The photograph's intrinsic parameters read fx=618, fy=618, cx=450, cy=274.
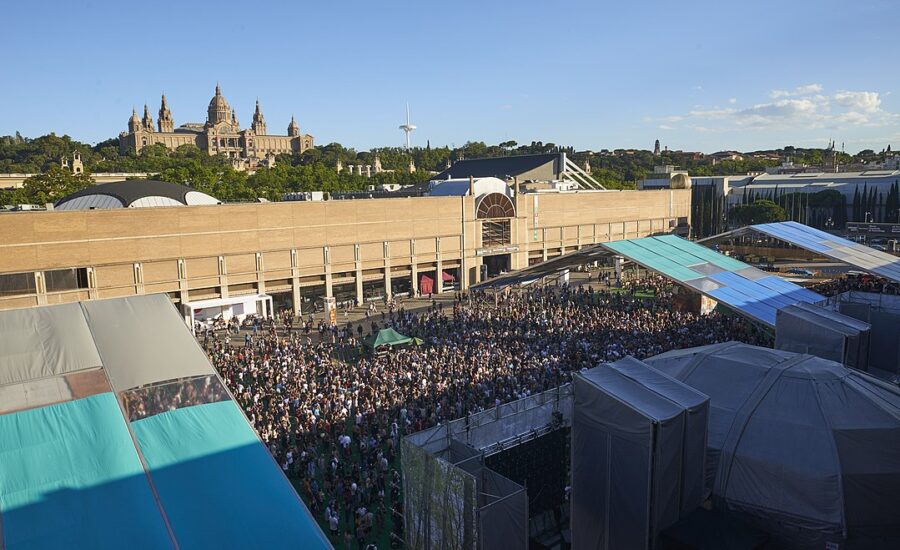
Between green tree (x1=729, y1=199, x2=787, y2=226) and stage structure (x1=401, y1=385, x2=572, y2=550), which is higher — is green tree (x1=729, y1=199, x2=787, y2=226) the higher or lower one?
the higher one

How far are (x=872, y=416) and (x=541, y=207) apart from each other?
3750 cm

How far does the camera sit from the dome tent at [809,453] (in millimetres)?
9945

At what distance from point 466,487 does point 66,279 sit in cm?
2720

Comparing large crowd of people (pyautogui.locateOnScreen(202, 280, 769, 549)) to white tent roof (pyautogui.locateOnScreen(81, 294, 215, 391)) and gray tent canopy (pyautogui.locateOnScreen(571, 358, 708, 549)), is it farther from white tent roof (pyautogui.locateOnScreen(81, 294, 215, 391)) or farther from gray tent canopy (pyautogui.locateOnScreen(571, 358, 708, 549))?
white tent roof (pyautogui.locateOnScreen(81, 294, 215, 391))

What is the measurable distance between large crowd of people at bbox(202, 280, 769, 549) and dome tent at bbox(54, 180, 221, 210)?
10283 mm

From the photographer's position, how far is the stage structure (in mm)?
9102

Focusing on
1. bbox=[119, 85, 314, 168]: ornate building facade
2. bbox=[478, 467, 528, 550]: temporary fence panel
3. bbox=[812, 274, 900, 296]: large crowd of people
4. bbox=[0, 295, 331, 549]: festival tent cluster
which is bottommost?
bbox=[812, 274, 900, 296]: large crowd of people

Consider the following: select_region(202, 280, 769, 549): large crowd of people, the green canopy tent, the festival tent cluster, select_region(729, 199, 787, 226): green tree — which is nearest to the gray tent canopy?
select_region(202, 280, 769, 549): large crowd of people

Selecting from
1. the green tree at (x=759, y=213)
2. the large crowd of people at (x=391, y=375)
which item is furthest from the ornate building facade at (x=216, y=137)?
the large crowd of people at (x=391, y=375)

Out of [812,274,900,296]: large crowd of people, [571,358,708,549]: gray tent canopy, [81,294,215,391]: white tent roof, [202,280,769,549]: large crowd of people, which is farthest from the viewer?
[812,274,900,296]: large crowd of people

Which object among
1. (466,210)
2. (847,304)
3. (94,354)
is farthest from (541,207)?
(94,354)

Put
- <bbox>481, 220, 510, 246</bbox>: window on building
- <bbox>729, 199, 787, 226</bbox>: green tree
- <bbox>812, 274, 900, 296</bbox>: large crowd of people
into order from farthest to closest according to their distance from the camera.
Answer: <bbox>729, 199, 787, 226</bbox>: green tree, <bbox>481, 220, 510, 246</bbox>: window on building, <bbox>812, 274, 900, 296</bbox>: large crowd of people

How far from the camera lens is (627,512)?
946 centimetres

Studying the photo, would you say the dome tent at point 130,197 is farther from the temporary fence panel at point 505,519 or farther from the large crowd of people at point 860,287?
the large crowd of people at point 860,287
